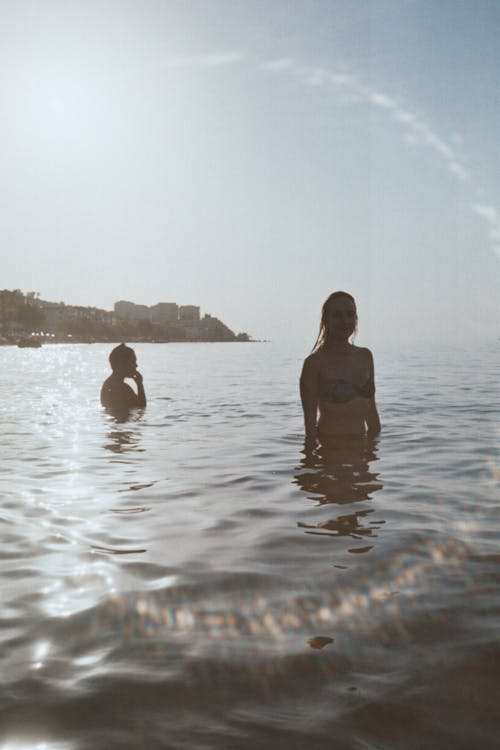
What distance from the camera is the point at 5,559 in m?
4.21

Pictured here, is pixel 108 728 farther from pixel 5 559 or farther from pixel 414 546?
pixel 414 546

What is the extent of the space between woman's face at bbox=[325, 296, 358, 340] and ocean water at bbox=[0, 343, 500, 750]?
1.63m

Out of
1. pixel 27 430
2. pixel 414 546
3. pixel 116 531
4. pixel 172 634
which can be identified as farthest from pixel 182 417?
pixel 172 634

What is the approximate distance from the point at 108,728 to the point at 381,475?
5.04 m

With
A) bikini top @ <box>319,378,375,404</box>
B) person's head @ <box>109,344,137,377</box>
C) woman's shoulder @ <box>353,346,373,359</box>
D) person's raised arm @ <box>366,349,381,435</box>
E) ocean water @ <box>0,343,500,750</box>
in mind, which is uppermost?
woman's shoulder @ <box>353,346,373,359</box>

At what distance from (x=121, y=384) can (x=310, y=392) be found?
754cm

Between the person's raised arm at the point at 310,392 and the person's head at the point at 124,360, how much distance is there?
6.20 metres

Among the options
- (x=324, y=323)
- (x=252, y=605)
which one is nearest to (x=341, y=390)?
(x=324, y=323)

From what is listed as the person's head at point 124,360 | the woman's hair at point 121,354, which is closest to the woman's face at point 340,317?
the person's head at point 124,360

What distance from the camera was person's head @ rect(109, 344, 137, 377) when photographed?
1351 cm

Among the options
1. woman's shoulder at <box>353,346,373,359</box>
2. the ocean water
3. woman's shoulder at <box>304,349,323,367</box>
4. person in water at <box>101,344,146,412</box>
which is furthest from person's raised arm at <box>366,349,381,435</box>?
person in water at <box>101,344,146,412</box>

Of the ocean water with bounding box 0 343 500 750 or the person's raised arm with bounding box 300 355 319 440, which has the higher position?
the person's raised arm with bounding box 300 355 319 440

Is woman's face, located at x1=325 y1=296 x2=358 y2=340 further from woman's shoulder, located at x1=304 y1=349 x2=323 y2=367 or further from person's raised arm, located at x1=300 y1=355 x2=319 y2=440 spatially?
person's raised arm, located at x1=300 y1=355 x2=319 y2=440

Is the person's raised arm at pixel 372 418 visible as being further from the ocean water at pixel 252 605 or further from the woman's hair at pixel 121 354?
Result: the woman's hair at pixel 121 354
